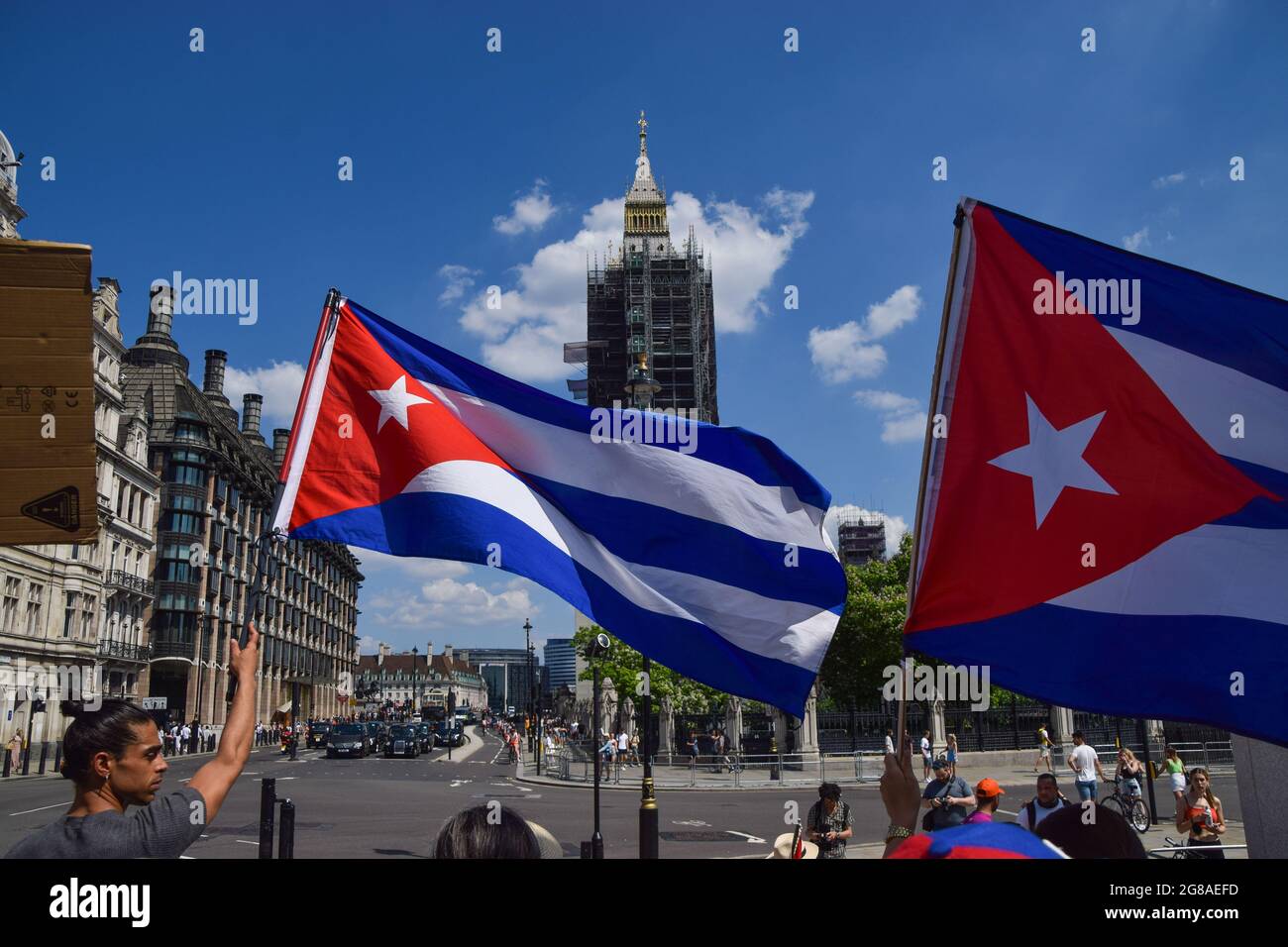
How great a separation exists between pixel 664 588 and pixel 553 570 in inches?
27.0

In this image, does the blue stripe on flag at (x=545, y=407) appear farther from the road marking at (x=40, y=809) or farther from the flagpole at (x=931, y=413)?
the road marking at (x=40, y=809)

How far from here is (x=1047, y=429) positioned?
4762 mm

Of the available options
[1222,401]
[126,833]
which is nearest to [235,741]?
[126,833]

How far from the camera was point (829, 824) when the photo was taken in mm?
9266

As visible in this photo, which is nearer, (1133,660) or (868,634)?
(1133,660)

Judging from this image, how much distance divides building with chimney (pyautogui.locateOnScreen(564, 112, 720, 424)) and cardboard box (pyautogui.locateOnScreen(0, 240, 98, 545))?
282 feet

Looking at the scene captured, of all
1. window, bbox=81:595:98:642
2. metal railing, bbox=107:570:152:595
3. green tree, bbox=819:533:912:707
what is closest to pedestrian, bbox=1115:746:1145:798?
green tree, bbox=819:533:912:707

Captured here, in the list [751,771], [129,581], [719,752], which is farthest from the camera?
[129,581]

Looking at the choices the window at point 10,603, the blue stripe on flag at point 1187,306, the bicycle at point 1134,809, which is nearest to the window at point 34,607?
the window at point 10,603

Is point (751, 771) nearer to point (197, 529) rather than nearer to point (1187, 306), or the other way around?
point (1187, 306)

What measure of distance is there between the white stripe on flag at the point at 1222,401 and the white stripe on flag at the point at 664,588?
2.14 meters

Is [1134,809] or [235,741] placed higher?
[235,741]

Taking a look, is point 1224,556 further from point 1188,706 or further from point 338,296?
point 338,296

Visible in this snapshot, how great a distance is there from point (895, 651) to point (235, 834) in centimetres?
4408
